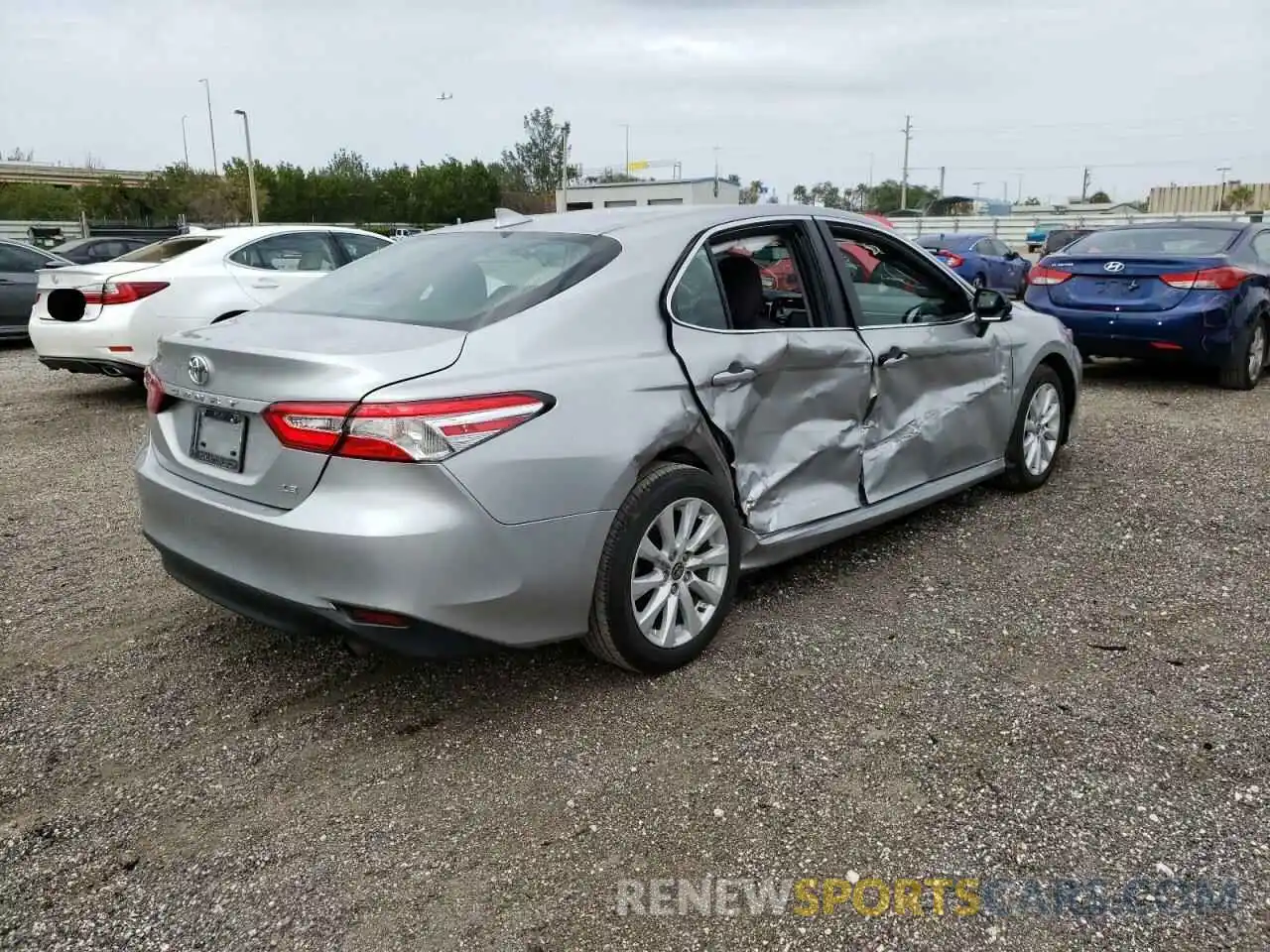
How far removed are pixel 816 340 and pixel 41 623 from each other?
10.6ft

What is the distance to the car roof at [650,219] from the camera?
369 cm

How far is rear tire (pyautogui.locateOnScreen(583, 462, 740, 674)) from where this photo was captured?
3.15 m

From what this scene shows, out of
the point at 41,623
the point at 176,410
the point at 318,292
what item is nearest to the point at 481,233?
the point at 318,292

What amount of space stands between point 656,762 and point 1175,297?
7.18 metres

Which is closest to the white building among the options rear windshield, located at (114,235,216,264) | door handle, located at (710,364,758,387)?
rear windshield, located at (114,235,216,264)

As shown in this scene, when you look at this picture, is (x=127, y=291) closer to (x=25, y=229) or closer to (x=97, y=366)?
(x=97, y=366)

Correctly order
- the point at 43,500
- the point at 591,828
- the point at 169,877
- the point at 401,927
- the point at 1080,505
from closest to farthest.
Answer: the point at 401,927 → the point at 169,877 → the point at 591,828 → the point at 1080,505 → the point at 43,500

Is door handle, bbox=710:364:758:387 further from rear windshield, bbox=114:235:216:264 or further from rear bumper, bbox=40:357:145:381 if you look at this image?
→ rear windshield, bbox=114:235:216:264

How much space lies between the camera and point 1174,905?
7.75 ft

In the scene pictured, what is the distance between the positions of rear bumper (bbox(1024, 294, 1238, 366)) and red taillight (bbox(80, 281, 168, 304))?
7.48 m

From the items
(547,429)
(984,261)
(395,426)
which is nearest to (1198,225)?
(547,429)

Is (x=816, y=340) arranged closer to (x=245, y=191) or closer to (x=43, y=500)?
(x=43, y=500)

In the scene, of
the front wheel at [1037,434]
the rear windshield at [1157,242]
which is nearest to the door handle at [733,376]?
the front wheel at [1037,434]

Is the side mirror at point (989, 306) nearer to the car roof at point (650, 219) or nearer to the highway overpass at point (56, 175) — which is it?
the car roof at point (650, 219)
